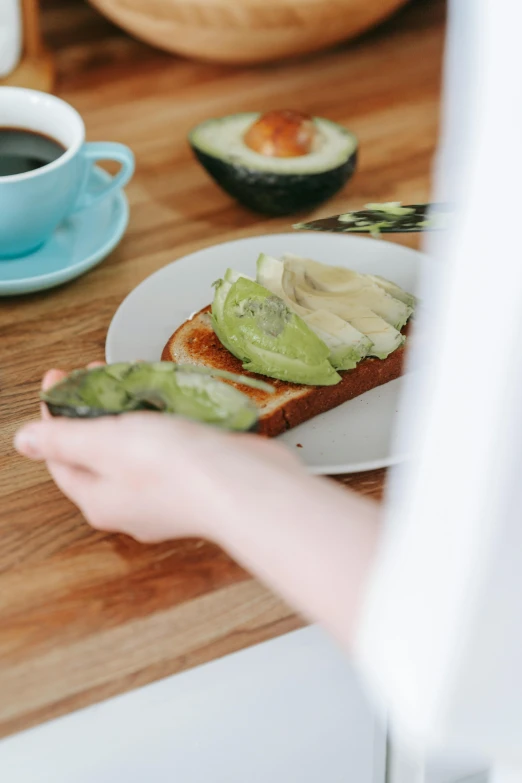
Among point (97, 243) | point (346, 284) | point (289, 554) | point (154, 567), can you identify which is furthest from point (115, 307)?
point (289, 554)

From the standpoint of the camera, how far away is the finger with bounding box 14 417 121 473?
0.62 metres

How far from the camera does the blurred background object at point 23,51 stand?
1.37 metres

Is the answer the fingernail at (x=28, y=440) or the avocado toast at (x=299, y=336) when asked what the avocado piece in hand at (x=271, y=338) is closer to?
the avocado toast at (x=299, y=336)

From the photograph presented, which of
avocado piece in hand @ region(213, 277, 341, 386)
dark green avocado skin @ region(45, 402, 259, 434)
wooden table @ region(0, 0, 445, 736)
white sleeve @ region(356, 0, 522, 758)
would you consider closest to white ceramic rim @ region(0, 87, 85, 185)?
wooden table @ region(0, 0, 445, 736)

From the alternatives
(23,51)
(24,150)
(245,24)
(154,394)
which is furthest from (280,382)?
(23,51)

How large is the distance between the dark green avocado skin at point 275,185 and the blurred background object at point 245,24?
30cm

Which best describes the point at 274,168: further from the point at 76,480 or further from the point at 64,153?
the point at 76,480

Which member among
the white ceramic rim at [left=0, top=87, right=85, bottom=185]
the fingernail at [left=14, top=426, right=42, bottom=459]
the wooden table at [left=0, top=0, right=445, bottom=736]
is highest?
the white ceramic rim at [left=0, top=87, right=85, bottom=185]

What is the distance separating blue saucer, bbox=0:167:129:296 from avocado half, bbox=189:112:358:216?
13cm

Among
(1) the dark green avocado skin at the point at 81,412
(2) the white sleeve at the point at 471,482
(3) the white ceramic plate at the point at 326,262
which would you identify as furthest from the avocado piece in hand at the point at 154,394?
(2) the white sleeve at the point at 471,482

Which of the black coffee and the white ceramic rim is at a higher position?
the white ceramic rim

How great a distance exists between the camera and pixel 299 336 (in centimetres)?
83

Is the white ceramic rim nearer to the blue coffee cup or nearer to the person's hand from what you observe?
the blue coffee cup

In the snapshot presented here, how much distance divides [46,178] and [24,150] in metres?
0.13
